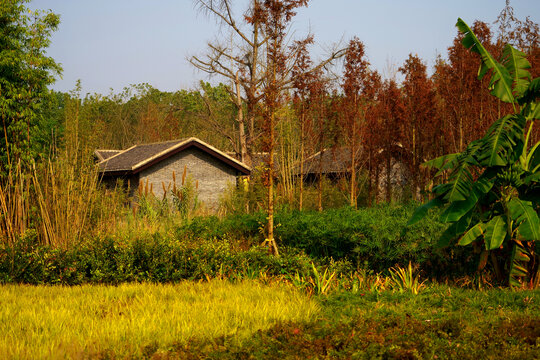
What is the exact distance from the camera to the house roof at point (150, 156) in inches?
789

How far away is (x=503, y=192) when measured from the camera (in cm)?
827

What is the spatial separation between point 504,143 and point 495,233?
1.37 metres

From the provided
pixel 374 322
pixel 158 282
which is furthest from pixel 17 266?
pixel 374 322

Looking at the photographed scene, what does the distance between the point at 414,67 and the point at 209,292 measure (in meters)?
13.7

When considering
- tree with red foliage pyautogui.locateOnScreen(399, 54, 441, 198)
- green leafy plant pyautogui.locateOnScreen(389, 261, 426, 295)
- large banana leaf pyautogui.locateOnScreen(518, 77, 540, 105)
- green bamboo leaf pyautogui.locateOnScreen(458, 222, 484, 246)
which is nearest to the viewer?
green bamboo leaf pyautogui.locateOnScreen(458, 222, 484, 246)

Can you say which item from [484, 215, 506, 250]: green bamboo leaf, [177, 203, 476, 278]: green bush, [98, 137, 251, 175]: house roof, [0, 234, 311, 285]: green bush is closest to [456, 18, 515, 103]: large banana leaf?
[484, 215, 506, 250]: green bamboo leaf

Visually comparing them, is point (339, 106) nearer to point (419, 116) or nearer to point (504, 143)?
point (419, 116)

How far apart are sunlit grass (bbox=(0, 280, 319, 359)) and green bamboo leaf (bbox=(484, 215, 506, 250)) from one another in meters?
2.90

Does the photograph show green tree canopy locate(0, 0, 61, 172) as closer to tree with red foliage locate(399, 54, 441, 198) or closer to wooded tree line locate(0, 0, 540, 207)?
wooded tree line locate(0, 0, 540, 207)

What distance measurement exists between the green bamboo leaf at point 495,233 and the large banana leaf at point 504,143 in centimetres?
89

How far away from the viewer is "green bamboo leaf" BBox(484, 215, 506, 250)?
7.77 m

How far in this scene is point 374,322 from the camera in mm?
5648

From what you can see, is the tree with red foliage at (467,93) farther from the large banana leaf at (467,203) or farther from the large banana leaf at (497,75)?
the large banana leaf at (467,203)

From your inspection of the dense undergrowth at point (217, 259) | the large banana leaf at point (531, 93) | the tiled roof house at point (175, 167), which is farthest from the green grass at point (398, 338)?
the tiled roof house at point (175, 167)
